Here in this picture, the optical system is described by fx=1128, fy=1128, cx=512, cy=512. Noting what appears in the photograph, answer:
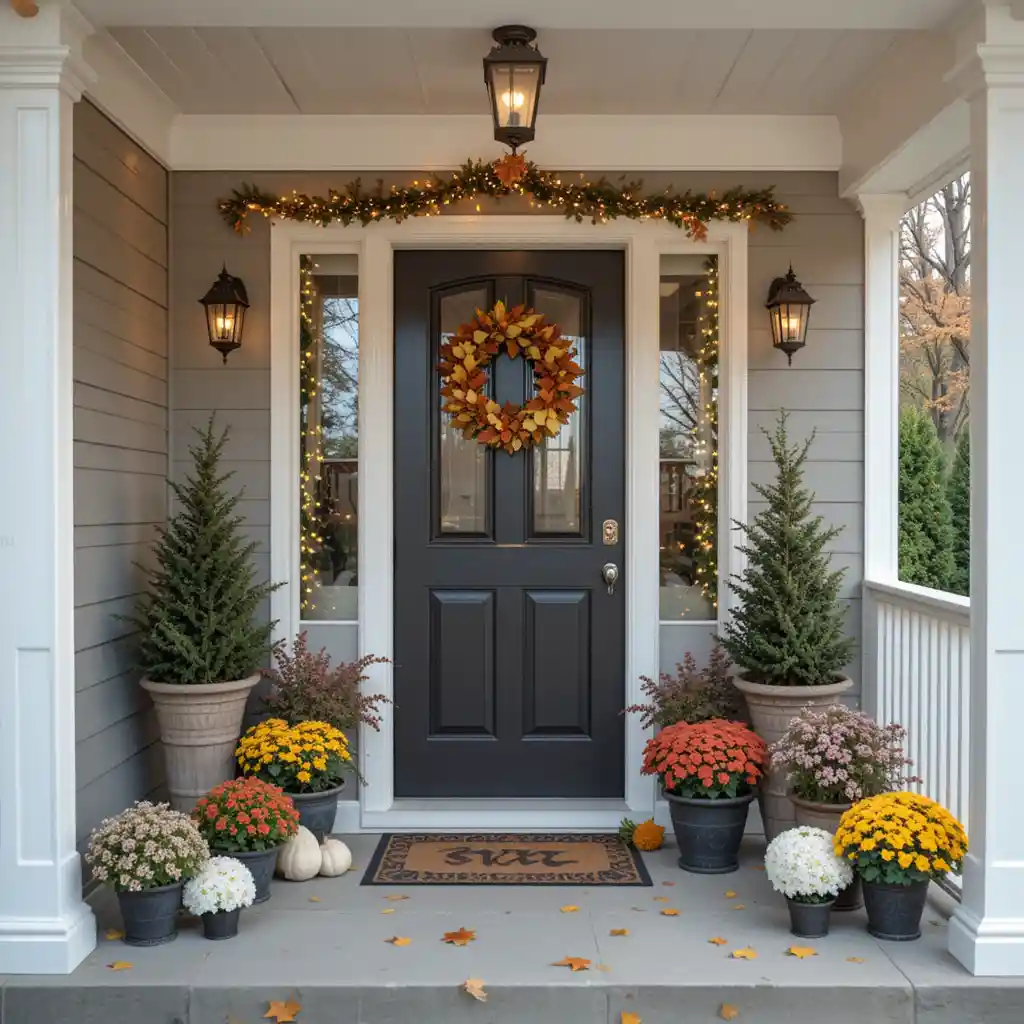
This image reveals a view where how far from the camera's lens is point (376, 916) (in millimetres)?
3377

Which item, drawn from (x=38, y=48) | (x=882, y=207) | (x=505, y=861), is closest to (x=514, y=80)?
(x=38, y=48)

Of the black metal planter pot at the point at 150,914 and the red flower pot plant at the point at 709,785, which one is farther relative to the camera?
the red flower pot plant at the point at 709,785

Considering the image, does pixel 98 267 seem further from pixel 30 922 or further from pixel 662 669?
pixel 662 669

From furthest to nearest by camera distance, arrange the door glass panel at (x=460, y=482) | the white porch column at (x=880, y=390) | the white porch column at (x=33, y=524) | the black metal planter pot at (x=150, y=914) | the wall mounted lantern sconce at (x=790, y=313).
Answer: the door glass panel at (x=460, y=482) < the white porch column at (x=880, y=390) < the wall mounted lantern sconce at (x=790, y=313) < the black metal planter pot at (x=150, y=914) < the white porch column at (x=33, y=524)

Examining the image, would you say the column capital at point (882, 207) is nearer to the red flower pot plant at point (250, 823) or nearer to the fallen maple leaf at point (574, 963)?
the fallen maple leaf at point (574, 963)

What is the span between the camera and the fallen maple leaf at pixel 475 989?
2.86m

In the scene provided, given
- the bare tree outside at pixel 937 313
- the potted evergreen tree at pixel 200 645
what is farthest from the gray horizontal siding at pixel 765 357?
the bare tree outside at pixel 937 313

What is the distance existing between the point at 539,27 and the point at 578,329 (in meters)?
1.45

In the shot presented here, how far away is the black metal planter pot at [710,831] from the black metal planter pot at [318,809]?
3.81 ft

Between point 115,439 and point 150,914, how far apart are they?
1.53 metres

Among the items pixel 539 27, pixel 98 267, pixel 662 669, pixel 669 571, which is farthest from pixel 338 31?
pixel 662 669

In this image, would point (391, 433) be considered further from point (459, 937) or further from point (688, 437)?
point (459, 937)

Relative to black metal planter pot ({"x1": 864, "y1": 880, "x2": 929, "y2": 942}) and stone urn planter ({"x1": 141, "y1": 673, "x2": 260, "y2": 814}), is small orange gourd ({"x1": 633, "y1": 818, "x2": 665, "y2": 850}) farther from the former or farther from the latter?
stone urn planter ({"x1": 141, "y1": 673, "x2": 260, "y2": 814})

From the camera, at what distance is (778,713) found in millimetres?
3900
